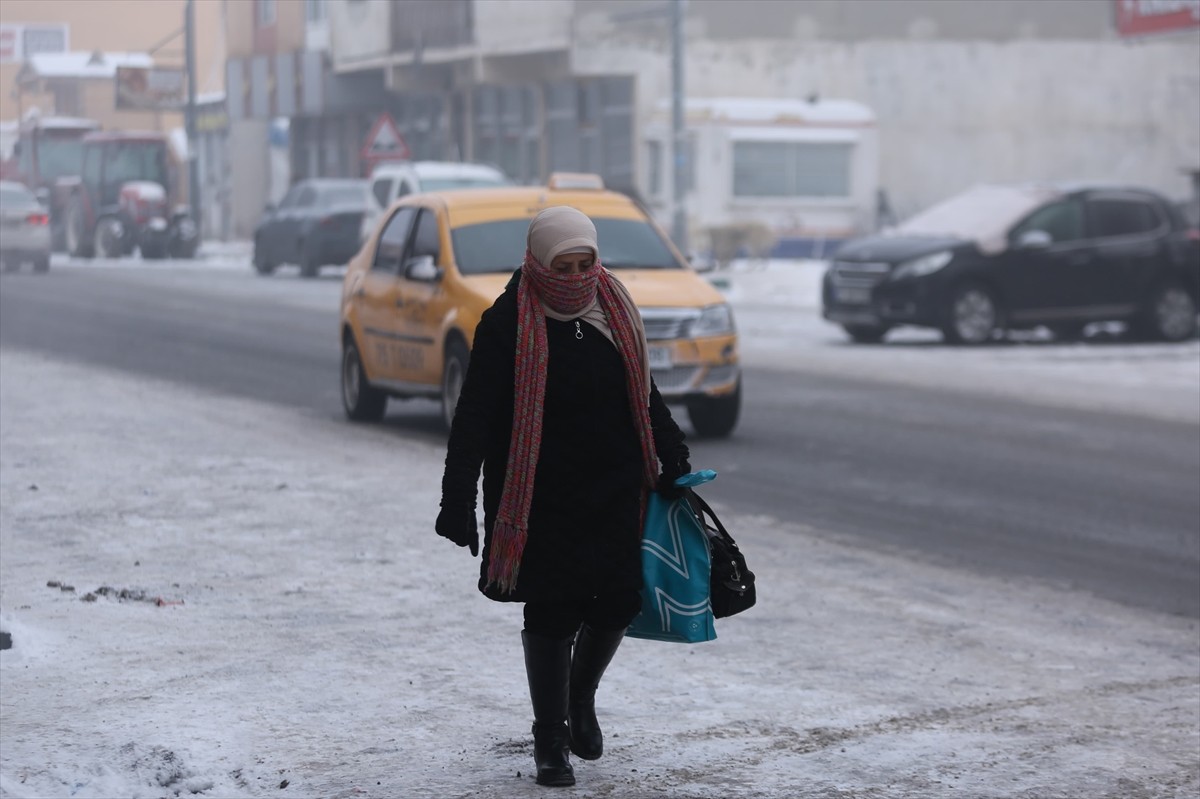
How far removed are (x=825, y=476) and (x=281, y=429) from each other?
3.75m

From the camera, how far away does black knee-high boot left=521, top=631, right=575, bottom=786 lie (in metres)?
5.54

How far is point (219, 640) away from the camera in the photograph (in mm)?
7348

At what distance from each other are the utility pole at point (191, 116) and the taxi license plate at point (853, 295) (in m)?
6.92

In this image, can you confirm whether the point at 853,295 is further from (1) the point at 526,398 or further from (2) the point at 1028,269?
(1) the point at 526,398

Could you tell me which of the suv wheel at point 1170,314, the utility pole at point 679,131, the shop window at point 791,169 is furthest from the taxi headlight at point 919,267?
the shop window at point 791,169

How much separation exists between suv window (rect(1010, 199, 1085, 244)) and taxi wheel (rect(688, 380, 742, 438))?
9.91 metres

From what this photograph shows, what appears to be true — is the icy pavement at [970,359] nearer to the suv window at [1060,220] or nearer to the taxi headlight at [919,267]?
the taxi headlight at [919,267]

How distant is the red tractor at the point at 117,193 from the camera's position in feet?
66.3

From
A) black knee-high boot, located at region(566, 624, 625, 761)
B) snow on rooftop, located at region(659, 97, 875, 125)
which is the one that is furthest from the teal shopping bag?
snow on rooftop, located at region(659, 97, 875, 125)

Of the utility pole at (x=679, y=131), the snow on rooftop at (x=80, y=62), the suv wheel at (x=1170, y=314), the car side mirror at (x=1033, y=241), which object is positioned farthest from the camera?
the utility pole at (x=679, y=131)

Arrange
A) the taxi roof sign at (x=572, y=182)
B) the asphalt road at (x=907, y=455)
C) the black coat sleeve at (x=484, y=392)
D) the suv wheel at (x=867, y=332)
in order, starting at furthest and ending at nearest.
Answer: the suv wheel at (x=867, y=332) → the taxi roof sign at (x=572, y=182) → the asphalt road at (x=907, y=455) → the black coat sleeve at (x=484, y=392)

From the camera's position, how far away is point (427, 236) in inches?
555

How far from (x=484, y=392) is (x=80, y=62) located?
28.4ft

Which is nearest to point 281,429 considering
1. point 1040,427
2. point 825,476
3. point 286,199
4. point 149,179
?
point 825,476
